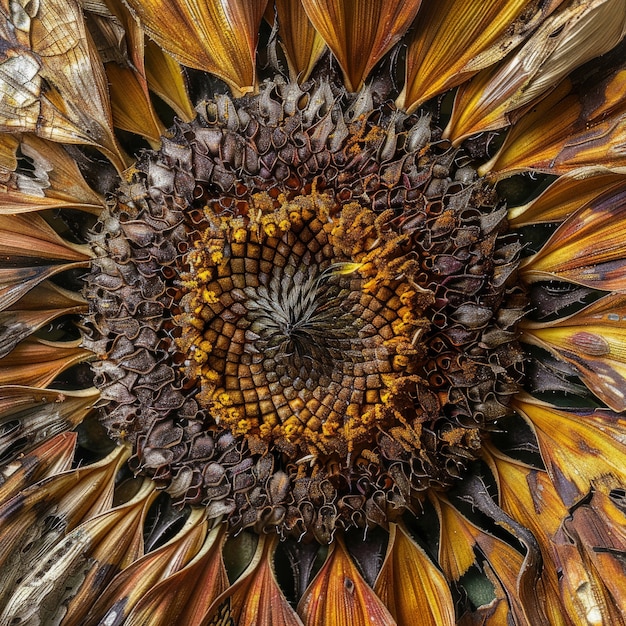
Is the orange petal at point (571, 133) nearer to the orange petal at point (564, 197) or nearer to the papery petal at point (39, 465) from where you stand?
the orange petal at point (564, 197)

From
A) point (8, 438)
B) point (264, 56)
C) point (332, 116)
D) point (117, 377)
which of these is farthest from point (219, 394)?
point (264, 56)

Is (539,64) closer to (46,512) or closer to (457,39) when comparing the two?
(457,39)

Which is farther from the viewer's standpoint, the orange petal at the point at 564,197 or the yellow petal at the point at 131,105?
the yellow petal at the point at 131,105

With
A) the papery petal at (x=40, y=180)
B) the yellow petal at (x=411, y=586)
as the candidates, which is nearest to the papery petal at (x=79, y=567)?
the yellow petal at (x=411, y=586)

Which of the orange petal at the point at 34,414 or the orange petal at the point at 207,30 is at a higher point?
the orange petal at the point at 207,30

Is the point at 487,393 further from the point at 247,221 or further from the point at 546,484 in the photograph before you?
the point at 247,221

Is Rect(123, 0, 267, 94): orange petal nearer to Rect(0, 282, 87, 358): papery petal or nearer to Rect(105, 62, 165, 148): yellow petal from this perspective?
Rect(105, 62, 165, 148): yellow petal
